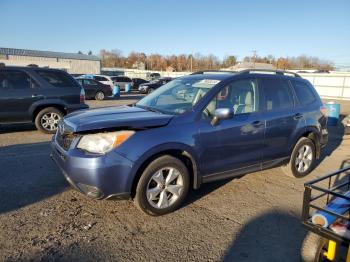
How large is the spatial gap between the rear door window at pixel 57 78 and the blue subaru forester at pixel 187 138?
428 centimetres

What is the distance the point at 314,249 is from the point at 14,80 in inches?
306

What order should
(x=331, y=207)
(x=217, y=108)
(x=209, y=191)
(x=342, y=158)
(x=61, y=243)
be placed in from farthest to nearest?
(x=342, y=158) → (x=209, y=191) → (x=217, y=108) → (x=61, y=243) → (x=331, y=207)

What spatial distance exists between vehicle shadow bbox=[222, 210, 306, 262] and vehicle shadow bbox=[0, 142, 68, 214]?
2652 millimetres

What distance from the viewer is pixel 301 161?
543 cm

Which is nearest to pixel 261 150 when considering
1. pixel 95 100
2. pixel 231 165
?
pixel 231 165

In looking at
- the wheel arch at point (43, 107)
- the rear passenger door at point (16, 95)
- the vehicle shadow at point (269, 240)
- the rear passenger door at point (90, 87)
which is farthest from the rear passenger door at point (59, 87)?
the rear passenger door at point (90, 87)

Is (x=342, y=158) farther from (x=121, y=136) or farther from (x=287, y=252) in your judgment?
(x=121, y=136)

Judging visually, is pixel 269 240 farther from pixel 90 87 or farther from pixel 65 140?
pixel 90 87

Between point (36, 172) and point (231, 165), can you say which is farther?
point (36, 172)

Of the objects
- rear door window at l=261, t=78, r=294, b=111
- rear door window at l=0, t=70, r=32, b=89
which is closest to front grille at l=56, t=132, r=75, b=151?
rear door window at l=261, t=78, r=294, b=111

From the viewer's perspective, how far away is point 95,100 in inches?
799

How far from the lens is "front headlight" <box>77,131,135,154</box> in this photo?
132 inches

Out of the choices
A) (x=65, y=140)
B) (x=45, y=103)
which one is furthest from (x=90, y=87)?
(x=65, y=140)

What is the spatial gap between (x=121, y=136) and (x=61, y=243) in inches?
49.8
